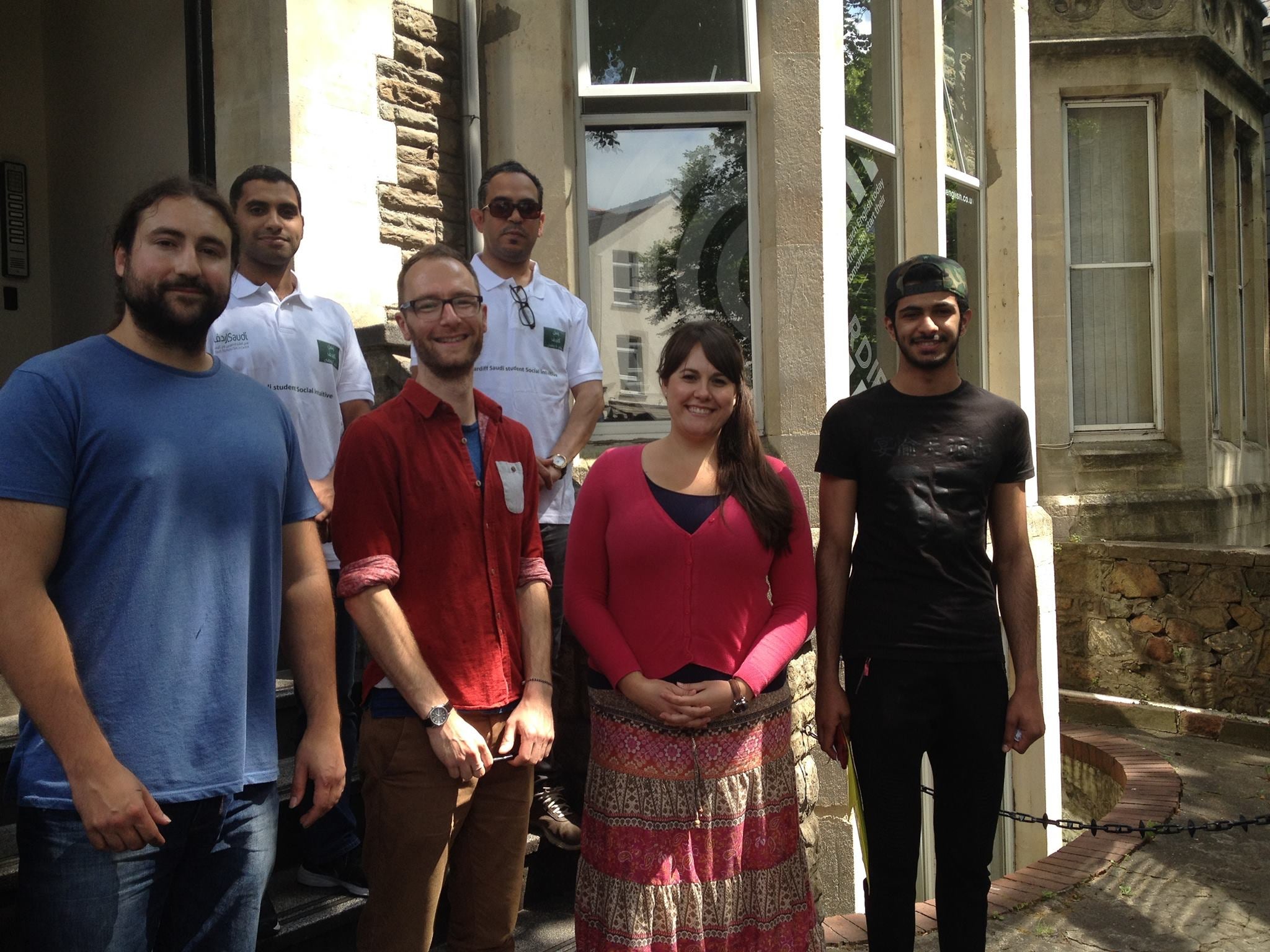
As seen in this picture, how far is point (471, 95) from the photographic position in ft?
18.7

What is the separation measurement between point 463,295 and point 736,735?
1259mm

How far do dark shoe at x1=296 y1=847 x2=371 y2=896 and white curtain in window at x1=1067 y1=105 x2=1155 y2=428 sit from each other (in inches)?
395

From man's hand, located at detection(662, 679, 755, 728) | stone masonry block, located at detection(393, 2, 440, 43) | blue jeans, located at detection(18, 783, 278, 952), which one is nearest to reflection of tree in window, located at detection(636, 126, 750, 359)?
stone masonry block, located at detection(393, 2, 440, 43)

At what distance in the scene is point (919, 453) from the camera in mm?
3031

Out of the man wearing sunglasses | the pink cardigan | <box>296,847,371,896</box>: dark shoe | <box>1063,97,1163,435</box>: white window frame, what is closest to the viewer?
the pink cardigan

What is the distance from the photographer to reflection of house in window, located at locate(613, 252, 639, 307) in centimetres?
562

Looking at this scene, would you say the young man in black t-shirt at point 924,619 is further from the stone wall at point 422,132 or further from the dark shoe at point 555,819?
the stone wall at point 422,132

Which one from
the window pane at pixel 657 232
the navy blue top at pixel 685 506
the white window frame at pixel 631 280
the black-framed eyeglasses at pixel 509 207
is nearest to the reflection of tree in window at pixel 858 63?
the window pane at pixel 657 232

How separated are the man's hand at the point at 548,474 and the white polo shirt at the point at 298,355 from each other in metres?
0.55

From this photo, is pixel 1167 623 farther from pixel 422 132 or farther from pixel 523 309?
pixel 523 309

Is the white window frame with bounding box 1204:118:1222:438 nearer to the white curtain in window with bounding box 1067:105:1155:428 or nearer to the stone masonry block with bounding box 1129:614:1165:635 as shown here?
the white curtain in window with bounding box 1067:105:1155:428

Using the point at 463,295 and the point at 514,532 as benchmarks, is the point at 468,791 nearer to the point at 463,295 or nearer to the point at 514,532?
the point at 514,532

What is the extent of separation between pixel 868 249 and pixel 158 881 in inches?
209

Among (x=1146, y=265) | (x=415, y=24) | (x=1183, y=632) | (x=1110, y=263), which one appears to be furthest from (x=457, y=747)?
(x=1146, y=265)
